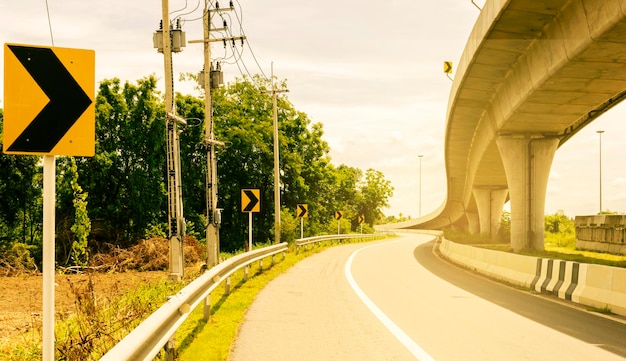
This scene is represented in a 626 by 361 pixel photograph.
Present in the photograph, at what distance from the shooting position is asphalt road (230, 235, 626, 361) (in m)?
7.18

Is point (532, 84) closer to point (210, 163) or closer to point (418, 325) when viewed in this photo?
point (210, 163)

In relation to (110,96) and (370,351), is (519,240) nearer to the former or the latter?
(370,351)

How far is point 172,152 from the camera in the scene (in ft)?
58.1

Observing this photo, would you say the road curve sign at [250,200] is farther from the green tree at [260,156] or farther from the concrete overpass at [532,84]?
the green tree at [260,156]

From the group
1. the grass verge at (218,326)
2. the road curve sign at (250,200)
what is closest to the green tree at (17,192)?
the road curve sign at (250,200)

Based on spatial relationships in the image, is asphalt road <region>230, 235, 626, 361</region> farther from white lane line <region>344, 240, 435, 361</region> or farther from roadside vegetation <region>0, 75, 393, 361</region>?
roadside vegetation <region>0, 75, 393, 361</region>

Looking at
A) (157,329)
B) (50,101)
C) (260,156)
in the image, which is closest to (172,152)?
(157,329)

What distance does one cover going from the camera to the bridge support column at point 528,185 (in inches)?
1062

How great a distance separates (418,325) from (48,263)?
6242 millimetres

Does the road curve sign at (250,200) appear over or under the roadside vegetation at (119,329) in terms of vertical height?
over

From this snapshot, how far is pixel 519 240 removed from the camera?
2711 centimetres

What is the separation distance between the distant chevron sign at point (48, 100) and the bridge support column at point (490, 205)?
51.5m

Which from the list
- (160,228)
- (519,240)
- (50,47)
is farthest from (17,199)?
(50,47)

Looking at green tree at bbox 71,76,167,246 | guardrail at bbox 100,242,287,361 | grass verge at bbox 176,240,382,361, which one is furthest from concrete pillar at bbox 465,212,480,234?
guardrail at bbox 100,242,287,361
